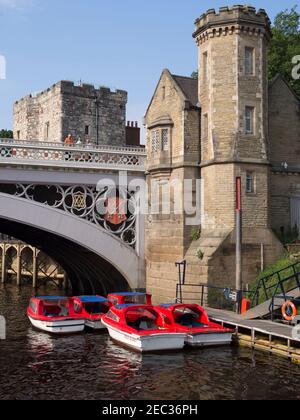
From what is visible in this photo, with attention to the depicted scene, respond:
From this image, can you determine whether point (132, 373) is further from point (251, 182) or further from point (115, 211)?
point (115, 211)

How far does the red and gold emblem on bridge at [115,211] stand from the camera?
31.7 m

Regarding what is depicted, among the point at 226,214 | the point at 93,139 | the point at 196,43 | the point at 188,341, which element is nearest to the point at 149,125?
the point at 196,43

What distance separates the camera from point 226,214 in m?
27.7

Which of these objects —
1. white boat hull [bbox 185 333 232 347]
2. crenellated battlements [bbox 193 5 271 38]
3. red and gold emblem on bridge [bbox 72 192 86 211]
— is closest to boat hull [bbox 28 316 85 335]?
white boat hull [bbox 185 333 232 347]

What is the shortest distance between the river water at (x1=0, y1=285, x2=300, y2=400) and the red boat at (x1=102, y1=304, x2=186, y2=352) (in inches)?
16.2

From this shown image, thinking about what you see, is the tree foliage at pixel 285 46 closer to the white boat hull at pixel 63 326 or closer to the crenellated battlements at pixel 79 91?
the crenellated battlements at pixel 79 91

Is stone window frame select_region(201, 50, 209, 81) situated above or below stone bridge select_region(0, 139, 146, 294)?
above

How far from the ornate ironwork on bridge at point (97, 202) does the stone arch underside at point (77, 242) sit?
59cm

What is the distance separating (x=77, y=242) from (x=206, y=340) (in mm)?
10899

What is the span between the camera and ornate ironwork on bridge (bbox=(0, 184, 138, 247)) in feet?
101

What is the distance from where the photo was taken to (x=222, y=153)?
1109 inches

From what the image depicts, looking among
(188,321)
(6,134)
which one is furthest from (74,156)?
(6,134)

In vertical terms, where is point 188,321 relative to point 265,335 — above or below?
above

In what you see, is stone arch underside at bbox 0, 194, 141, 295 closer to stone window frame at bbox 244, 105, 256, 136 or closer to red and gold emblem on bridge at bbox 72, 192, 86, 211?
red and gold emblem on bridge at bbox 72, 192, 86, 211
